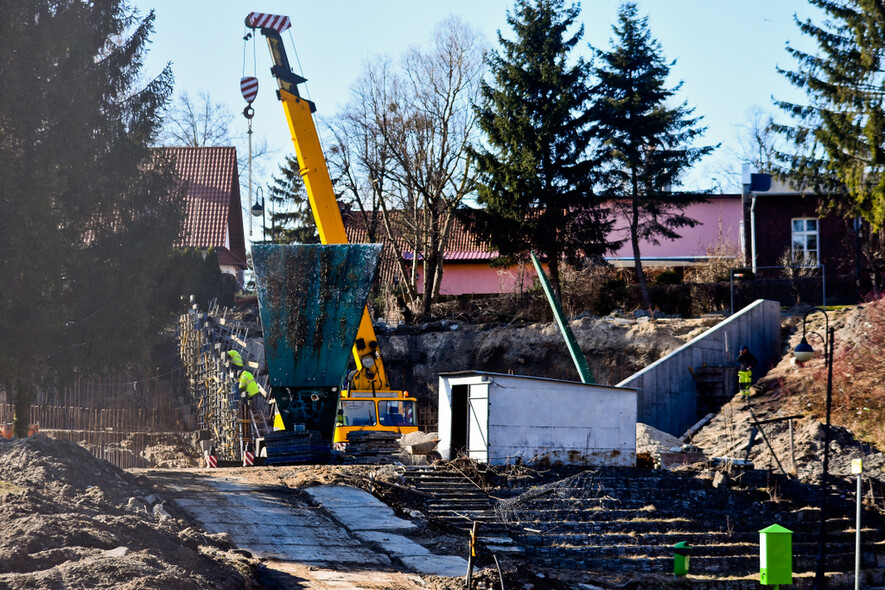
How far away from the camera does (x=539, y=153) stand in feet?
120

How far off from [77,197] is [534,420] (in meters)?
10.9

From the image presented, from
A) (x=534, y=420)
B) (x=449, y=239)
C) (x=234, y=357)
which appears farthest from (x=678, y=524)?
(x=449, y=239)

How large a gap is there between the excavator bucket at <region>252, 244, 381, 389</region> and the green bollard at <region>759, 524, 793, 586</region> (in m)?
11.2

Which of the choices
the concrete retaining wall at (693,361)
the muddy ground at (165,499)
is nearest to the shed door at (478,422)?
the muddy ground at (165,499)

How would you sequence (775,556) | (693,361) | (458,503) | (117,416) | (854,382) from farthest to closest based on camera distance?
(693,361)
(117,416)
(854,382)
(458,503)
(775,556)

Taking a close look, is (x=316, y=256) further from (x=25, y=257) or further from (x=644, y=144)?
(x=644, y=144)

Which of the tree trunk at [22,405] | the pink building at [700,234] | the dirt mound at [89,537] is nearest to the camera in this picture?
the dirt mound at [89,537]

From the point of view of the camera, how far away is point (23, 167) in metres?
20.0

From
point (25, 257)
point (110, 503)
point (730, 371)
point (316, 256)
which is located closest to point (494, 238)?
point (730, 371)

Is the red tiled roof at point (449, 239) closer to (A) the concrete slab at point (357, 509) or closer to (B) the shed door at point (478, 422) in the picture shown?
(B) the shed door at point (478, 422)

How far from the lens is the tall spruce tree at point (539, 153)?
3619cm

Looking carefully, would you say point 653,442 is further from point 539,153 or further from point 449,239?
Result: point 449,239

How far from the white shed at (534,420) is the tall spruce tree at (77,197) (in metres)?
7.37

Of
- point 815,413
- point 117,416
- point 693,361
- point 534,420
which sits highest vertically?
point 693,361
